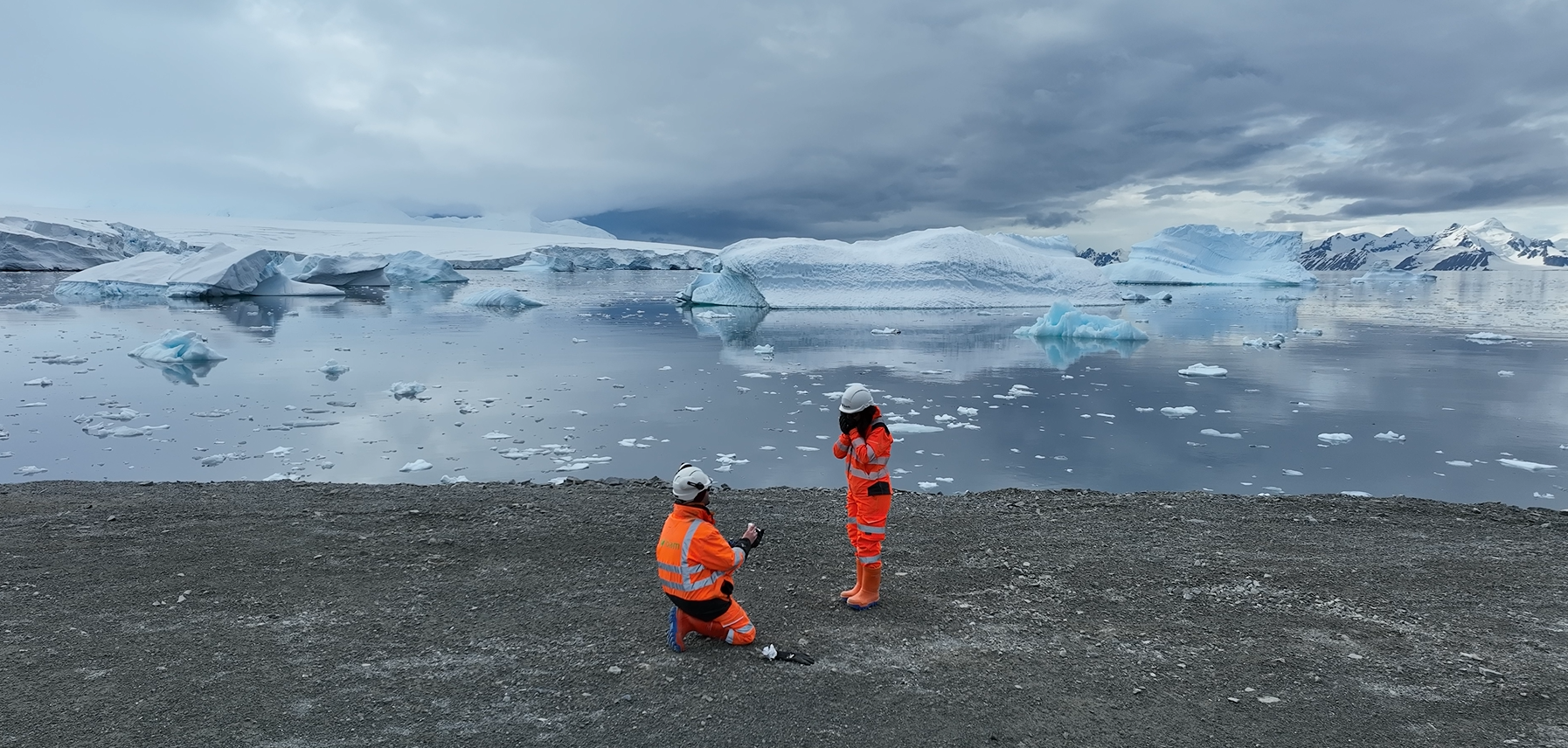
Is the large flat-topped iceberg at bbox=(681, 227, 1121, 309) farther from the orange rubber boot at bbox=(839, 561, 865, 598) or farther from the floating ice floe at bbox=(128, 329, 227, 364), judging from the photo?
the orange rubber boot at bbox=(839, 561, 865, 598)

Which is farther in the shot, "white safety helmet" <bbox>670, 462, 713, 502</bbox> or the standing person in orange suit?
the standing person in orange suit

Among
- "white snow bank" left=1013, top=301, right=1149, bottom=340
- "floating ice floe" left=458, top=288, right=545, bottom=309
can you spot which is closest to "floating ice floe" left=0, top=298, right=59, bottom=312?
"floating ice floe" left=458, top=288, right=545, bottom=309

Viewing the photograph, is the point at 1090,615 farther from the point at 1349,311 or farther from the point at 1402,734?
the point at 1349,311

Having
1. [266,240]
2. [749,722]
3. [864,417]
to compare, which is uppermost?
[266,240]

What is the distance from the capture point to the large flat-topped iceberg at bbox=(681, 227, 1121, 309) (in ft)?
101

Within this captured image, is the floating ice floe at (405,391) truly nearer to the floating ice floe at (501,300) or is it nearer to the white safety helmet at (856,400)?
the white safety helmet at (856,400)

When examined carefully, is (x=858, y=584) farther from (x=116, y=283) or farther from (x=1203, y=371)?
(x=116, y=283)

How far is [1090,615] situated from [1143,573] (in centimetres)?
73

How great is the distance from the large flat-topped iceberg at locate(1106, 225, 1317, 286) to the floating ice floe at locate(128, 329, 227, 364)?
4774cm

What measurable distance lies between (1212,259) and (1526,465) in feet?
166

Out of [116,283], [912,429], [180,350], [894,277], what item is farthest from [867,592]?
[116,283]

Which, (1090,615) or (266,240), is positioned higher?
(266,240)

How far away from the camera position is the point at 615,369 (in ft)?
48.6

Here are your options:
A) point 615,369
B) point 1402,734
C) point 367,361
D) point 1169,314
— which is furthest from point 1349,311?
point 1402,734
